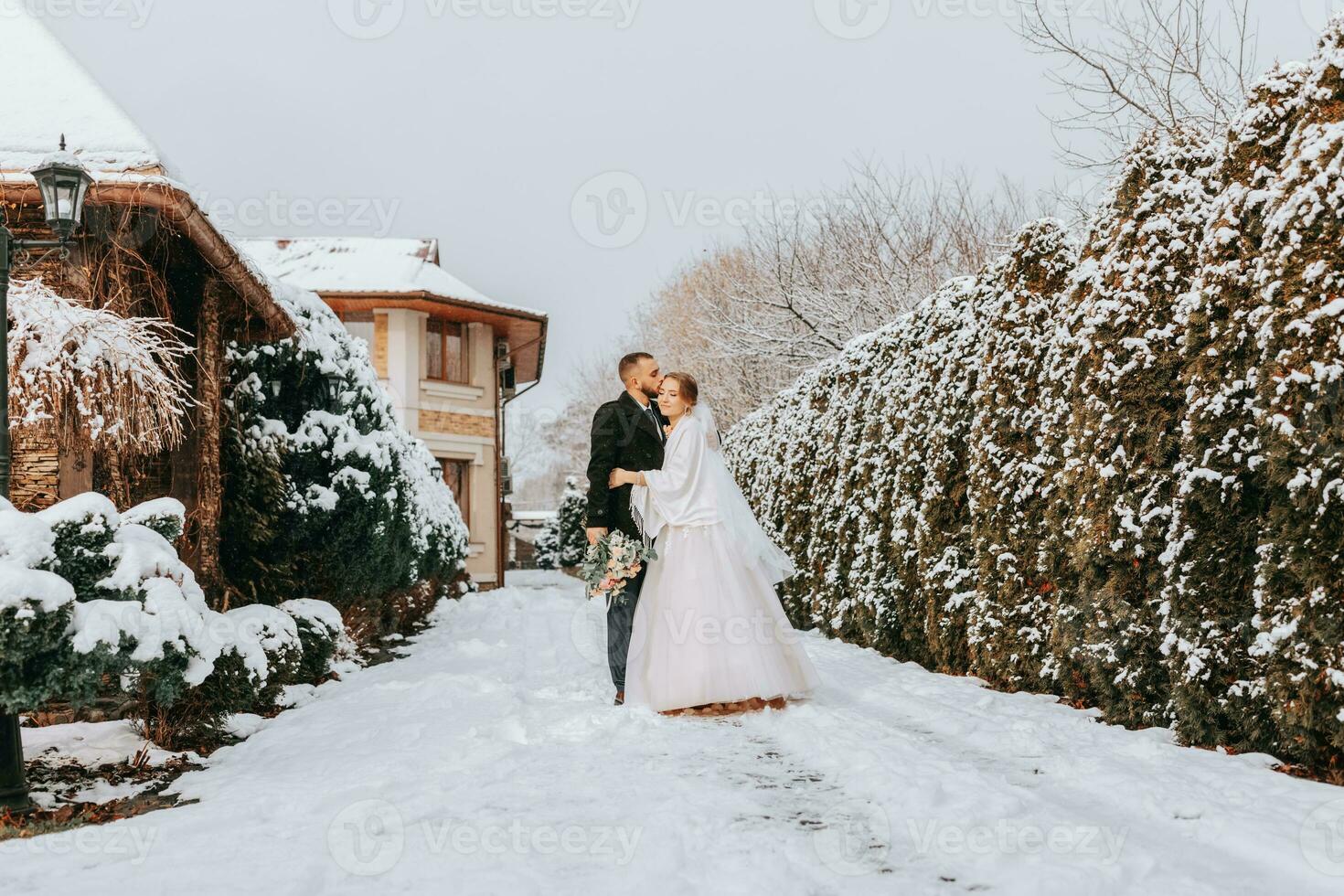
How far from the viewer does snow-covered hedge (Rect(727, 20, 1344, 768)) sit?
12.9 feet

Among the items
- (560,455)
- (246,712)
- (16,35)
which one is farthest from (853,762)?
(560,455)

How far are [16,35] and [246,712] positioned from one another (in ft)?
17.6

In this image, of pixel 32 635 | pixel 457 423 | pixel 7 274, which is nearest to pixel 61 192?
pixel 7 274

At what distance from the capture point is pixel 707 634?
19.2 ft

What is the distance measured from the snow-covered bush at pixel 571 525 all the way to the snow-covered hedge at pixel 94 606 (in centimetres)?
3148

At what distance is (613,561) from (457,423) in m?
17.9

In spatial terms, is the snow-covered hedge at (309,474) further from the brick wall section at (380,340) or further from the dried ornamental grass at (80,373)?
the brick wall section at (380,340)

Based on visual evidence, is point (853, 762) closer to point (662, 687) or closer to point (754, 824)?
point (754, 824)

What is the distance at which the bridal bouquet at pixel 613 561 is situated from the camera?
6.15m
